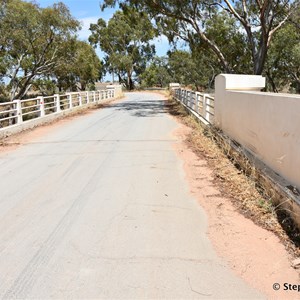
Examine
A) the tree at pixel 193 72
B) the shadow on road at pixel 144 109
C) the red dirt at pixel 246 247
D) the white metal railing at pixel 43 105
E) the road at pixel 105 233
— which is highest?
the tree at pixel 193 72

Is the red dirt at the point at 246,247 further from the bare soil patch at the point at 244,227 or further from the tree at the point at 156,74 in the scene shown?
the tree at the point at 156,74

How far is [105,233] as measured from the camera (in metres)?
4.63

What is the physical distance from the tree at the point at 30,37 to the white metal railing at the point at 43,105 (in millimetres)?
2911

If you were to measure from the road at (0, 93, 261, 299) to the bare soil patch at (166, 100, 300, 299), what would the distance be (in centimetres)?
16

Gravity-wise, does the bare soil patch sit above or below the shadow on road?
below

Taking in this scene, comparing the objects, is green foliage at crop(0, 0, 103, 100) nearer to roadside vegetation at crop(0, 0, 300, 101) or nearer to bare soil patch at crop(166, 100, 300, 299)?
roadside vegetation at crop(0, 0, 300, 101)

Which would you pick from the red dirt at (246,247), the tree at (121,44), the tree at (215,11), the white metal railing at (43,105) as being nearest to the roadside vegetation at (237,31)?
the tree at (215,11)

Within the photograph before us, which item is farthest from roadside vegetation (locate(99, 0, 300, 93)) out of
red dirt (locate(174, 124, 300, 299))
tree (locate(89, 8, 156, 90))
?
Result: tree (locate(89, 8, 156, 90))

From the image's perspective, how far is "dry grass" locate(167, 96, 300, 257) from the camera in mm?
4617

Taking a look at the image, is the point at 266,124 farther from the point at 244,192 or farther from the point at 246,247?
the point at 246,247

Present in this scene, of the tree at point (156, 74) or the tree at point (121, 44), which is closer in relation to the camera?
the tree at point (121, 44)

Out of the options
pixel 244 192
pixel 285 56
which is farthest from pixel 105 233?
pixel 285 56

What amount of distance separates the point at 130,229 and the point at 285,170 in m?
2.36

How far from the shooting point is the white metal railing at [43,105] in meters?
14.2
